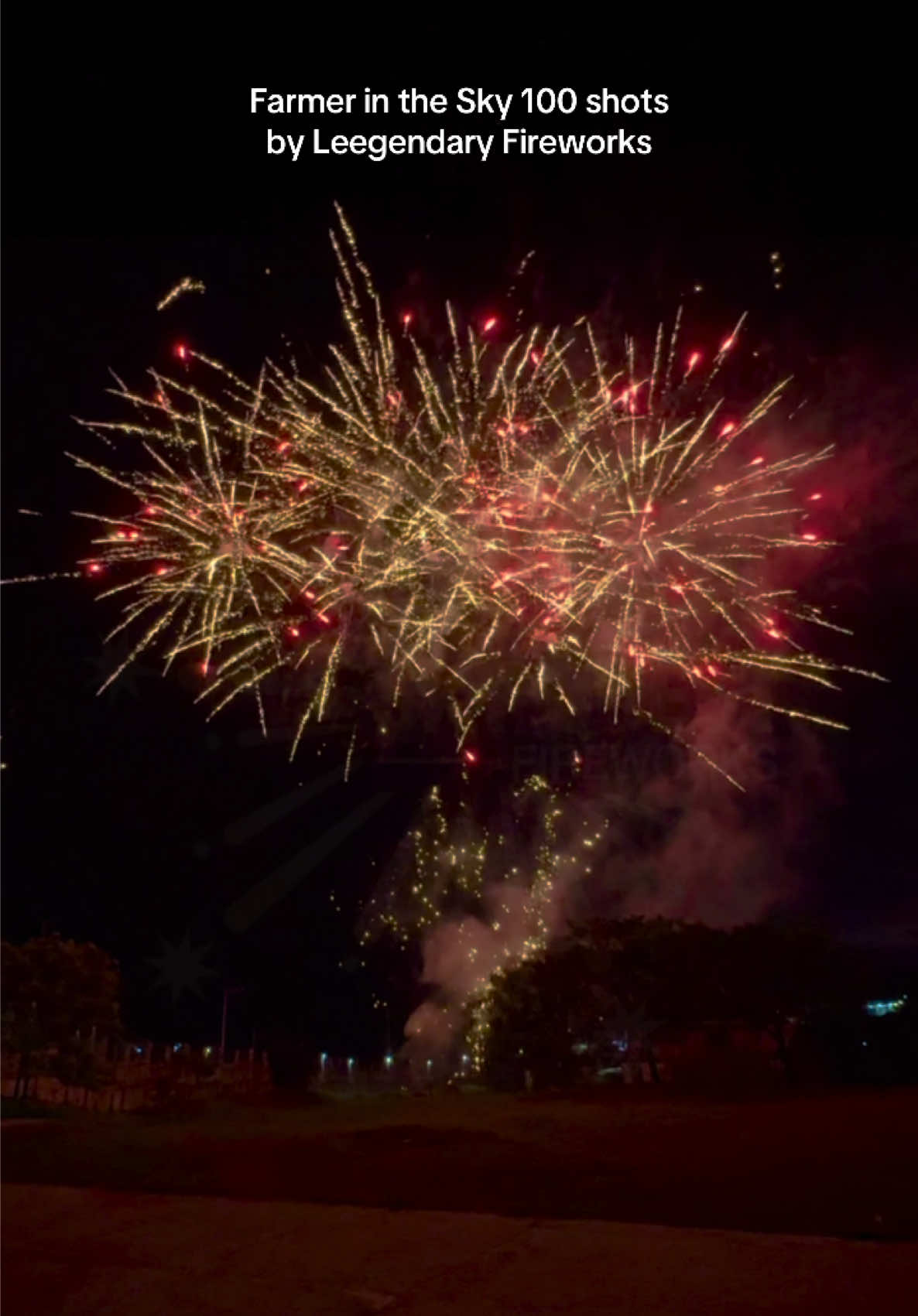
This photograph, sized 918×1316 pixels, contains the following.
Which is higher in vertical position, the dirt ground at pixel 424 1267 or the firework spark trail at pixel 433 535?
the firework spark trail at pixel 433 535

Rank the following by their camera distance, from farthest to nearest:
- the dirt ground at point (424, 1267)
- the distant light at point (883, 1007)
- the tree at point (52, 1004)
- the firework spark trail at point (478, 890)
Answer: the tree at point (52, 1004) → the firework spark trail at point (478, 890) → the distant light at point (883, 1007) → the dirt ground at point (424, 1267)

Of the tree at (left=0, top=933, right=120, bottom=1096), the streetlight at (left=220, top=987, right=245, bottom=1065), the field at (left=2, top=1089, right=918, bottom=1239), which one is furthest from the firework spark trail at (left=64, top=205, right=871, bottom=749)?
the streetlight at (left=220, top=987, right=245, bottom=1065)

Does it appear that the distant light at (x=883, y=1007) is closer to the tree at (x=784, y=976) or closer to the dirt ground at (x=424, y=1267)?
the tree at (x=784, y=976)

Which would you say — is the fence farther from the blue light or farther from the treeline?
the blue light

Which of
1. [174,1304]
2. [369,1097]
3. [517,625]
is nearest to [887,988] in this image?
[517,625]

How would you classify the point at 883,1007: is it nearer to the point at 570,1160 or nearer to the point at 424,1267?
the point at 570,1160

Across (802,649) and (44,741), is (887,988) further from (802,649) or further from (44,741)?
(44,741)

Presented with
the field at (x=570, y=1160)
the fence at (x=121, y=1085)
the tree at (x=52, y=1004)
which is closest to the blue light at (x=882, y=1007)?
the field at (x=570, y=1160)
